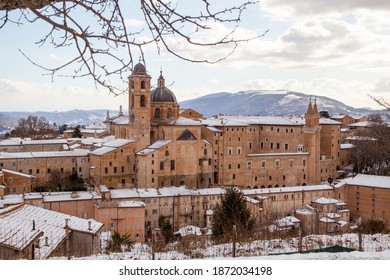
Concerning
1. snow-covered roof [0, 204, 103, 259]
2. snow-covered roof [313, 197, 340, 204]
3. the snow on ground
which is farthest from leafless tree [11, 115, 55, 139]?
snow-covered roof [313, 197, 340, 204]

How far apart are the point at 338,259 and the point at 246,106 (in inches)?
144

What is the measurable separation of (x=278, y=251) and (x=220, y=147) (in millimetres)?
15538

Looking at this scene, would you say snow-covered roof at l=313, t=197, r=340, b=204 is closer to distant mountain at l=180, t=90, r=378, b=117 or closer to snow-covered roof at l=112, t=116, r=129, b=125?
snow-covered roof at l=112, t=116, r=129, b=125

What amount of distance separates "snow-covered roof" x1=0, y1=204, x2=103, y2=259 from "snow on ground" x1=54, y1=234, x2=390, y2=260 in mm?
623

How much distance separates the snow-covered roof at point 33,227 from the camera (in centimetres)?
437

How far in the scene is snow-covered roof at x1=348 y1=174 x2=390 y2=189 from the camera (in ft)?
56.6

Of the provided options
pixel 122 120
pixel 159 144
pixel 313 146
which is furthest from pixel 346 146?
pixel 122 120

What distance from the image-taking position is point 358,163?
2311 cm

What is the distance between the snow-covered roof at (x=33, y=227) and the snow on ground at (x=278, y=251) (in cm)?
62

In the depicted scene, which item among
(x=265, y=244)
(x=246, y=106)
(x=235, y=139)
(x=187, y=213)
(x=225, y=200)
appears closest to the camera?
(x=265, y=244)

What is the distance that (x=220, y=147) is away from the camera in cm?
2020

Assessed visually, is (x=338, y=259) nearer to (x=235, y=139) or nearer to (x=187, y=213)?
(x=187, y=213)

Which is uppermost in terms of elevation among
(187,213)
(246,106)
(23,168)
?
(246,106)

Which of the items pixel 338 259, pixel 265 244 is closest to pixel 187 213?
pixel 265 244
